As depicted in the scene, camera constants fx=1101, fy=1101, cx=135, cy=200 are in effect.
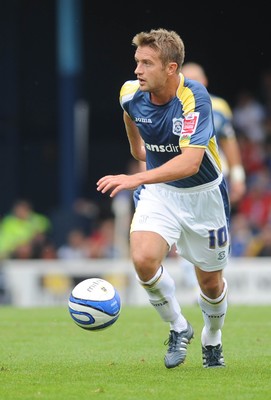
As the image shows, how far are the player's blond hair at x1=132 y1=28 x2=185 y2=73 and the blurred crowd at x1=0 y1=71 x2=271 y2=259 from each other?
10266 mm

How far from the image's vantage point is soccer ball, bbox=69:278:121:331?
7402 mm

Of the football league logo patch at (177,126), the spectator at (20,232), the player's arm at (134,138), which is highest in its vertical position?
the football league logo patch at (177,126)

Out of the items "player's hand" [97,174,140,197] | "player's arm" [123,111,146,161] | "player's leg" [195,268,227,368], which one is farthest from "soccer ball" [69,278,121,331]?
"player's arm" [123,111,146,161]

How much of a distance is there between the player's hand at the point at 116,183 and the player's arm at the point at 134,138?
106 centimetres

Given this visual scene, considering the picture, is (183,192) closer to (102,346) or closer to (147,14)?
(102,346)

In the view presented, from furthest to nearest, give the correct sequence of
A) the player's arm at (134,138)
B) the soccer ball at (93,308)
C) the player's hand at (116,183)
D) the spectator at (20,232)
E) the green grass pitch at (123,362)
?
the spectator at (20,232) < the player's arm at (134,138) < the soccer ball at (93,308) < the player's hand at (116,183) < the green grass pitch at (123,362)

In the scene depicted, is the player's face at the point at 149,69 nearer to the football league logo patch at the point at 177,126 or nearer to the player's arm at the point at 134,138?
the football league logo patch at the point at 177,126

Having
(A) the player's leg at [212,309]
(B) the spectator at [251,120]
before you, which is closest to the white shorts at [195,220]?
(A) the player's leg at [212,309]

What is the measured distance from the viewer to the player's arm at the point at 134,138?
7918mm

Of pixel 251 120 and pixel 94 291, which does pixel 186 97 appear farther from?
pixel 251 120

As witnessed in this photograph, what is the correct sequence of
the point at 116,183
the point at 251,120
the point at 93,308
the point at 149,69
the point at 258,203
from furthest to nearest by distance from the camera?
the point at 251,120, the point at 258,203, the point at 93,308, the point at 149,69, the point at 116,183

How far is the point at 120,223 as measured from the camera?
19312 mm

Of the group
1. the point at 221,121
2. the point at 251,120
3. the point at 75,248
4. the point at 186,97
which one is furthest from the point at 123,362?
the point at 251,120

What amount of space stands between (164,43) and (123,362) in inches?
94.2
